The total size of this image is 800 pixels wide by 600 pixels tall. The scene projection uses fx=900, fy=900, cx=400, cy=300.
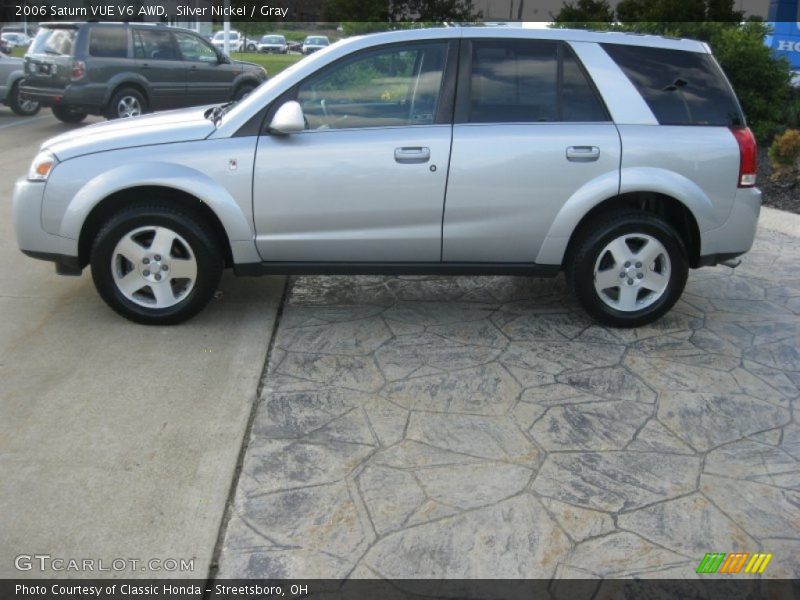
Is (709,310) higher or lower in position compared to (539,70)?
lower

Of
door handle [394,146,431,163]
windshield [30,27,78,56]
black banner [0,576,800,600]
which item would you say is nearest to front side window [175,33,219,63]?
windshield [30,27,78,56]

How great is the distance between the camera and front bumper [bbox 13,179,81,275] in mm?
5395

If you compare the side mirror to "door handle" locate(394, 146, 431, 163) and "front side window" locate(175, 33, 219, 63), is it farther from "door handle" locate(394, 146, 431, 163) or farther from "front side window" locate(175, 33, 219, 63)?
"front side window" locate(175, 33, 219, 63)

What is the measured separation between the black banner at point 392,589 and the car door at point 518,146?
2.67 meters

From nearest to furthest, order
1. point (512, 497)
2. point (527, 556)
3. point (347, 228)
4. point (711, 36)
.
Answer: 1. point (527, 556)
2. point (512, 497)
3. point (347, 228)
4. point (711, 36)

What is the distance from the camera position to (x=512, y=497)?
377 cm

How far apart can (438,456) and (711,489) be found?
3.91ft

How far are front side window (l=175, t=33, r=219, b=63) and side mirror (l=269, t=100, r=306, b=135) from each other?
477 inches

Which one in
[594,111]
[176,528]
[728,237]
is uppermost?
[594,111]

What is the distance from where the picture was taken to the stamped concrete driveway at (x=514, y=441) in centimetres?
343

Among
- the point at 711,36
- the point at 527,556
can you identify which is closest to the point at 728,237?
the point at 527,556

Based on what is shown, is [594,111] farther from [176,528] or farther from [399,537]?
[176,528]

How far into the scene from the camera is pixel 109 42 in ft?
50.5

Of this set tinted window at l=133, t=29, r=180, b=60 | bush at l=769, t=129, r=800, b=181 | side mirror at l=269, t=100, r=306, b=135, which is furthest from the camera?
tinted window at l=133, t=29, r=180, b=60
